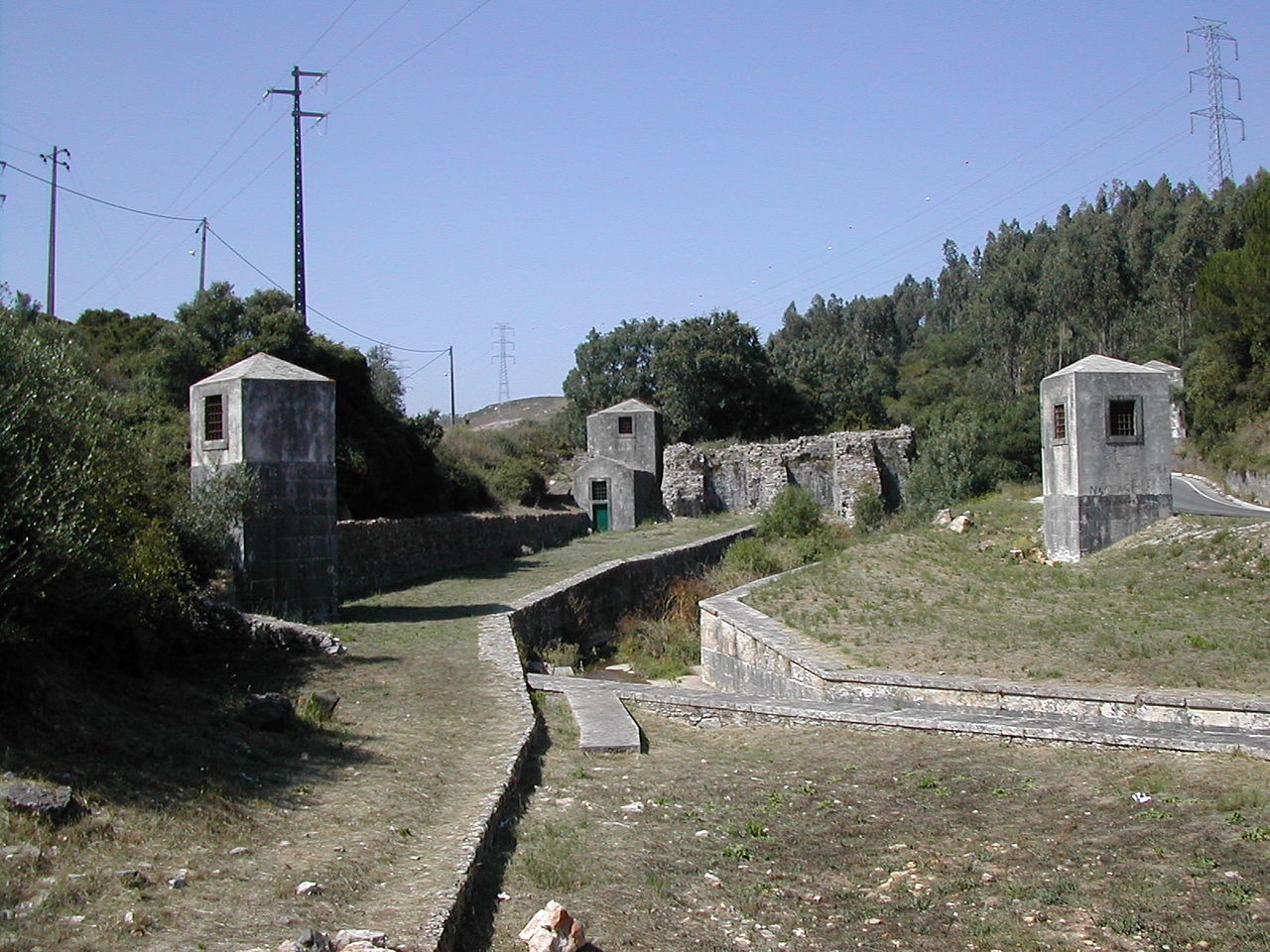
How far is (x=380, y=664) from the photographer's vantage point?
10.8 meters

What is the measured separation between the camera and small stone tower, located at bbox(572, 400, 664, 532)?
36.6 metres

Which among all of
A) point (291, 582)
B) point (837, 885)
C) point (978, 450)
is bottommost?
point (837, 885)

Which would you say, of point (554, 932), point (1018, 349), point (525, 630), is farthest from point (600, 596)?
point (1018, 349)

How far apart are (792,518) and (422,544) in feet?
34.0

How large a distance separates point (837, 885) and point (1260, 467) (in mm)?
33410

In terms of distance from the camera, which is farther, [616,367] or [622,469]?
[616,367]

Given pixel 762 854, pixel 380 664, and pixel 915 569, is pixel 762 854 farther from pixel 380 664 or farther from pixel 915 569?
pixel 915 569

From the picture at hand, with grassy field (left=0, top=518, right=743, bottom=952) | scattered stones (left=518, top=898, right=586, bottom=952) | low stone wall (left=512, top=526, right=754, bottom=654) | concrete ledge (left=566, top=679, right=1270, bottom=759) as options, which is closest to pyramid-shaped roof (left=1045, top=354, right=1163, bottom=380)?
low stone wall (left=512, top=526, right=754, bottom=654)

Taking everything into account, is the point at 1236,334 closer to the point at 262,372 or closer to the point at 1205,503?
the point at 1205,503

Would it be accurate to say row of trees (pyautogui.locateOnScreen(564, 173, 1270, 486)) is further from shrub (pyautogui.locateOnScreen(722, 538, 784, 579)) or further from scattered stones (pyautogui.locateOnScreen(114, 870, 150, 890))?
scattered stones (pyautogui.locateOnScreen(114, 870, 150, 890))

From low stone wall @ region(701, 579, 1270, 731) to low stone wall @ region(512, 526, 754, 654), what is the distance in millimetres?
2962

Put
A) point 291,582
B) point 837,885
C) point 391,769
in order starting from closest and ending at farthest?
point 837,885, point 391,769, point 291,582

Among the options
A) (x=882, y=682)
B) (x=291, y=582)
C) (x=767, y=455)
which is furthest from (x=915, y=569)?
(x=767, y=455)

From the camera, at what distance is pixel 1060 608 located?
14133 mm
